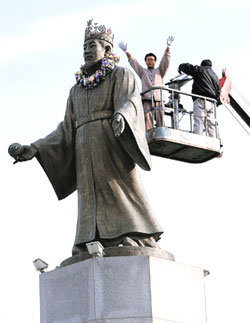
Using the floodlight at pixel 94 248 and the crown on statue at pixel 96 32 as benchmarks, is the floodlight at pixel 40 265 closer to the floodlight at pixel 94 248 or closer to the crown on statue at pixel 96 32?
the floodlight at pixel 94 248

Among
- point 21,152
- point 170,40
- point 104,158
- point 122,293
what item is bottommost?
point 122,293

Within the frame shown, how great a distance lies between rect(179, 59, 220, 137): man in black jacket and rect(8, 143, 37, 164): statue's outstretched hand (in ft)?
16.4

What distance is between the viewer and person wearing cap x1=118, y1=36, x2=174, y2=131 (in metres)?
22.9

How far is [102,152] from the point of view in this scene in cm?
1900

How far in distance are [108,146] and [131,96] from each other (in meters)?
0.71

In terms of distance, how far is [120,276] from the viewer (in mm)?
18125

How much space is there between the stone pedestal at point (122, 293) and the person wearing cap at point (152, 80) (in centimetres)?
467

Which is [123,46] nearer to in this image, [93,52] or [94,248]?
[93,52]

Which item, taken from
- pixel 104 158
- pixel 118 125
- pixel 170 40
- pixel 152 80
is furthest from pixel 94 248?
pixel 170 40

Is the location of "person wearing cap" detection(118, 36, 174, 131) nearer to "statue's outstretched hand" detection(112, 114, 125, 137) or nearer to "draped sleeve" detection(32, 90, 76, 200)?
"draped sleeve" detection(32, 90, 76, 200)

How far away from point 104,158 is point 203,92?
5723 mm

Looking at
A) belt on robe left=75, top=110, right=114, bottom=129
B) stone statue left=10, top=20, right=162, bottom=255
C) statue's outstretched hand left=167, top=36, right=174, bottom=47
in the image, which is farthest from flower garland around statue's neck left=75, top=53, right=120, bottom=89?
statue's outstretched hand left=167, top=36, right=174, bottom=47

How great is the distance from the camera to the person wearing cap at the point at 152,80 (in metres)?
22.9

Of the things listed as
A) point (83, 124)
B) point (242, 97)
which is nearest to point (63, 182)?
point (83, 124)
